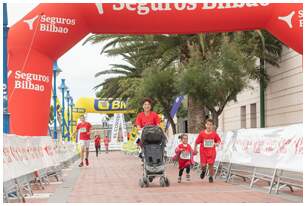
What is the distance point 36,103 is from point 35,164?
2.77 m

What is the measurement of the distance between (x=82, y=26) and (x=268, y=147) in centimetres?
627

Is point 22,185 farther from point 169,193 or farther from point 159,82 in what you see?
point 159,82

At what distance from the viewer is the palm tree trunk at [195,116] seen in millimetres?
26250

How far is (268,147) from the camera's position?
11578mm

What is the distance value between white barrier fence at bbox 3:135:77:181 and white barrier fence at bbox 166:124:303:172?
435 cm

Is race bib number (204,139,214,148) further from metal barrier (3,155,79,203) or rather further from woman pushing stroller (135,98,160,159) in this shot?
metal barrier (3,155,79,203)

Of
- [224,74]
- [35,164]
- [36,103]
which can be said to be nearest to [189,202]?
[35,164]

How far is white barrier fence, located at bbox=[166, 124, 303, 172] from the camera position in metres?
10.3

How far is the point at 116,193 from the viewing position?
11.1 metres

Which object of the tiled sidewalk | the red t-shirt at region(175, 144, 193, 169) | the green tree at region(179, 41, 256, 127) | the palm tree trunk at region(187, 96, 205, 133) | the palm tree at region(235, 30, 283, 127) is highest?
the palm tree at region(235, 30, 283, 127)

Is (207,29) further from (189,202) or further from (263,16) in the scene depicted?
(189,202)

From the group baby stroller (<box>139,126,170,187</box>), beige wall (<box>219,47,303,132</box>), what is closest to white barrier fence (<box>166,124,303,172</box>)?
baby stroller (<box>139,126,170,187</box>)

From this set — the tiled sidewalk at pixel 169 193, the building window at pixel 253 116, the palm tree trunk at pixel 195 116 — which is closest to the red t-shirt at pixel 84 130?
the palm tree trunk at pixel 195 116

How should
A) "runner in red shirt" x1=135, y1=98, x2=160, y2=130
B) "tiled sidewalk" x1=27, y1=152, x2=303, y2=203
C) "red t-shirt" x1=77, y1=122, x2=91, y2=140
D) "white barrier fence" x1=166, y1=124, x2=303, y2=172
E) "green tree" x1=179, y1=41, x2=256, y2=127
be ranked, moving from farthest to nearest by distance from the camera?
"green tree" x1=179, y1=41, x2=256, y2=127, "red t-shirt" x1=77, y1=122, x2=91, y2=140, "runner in red shirt" x1=135, y1=98, x2=160, y2=130, "white barrier fence" x1=166, y1=124, x2=303, y2=172, "tiled sidewalk" x1=27, y1=152, x2=303, y2=203
